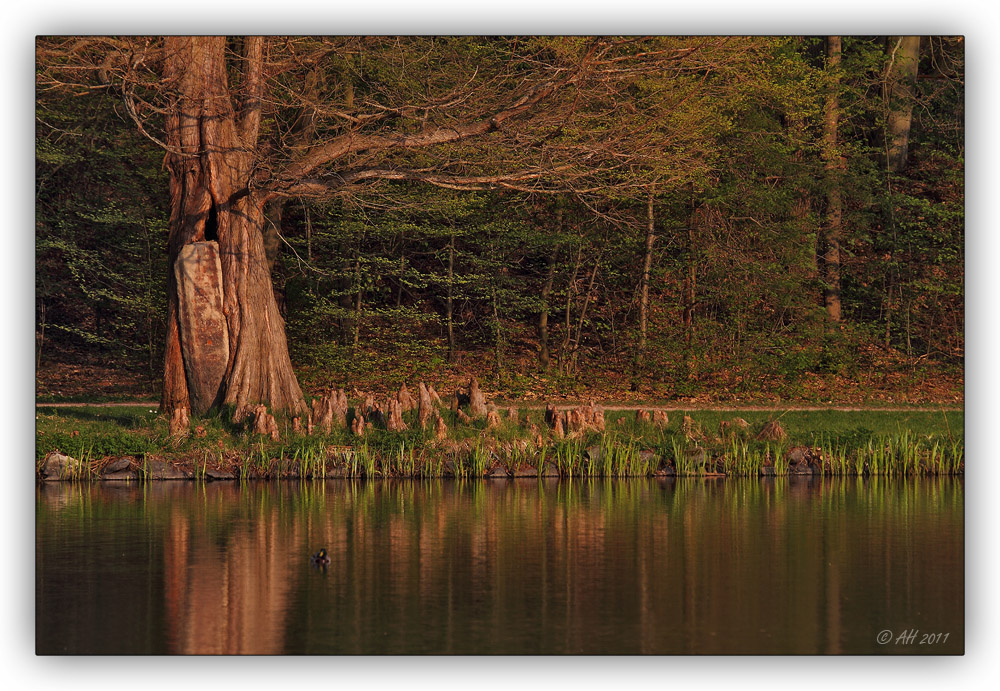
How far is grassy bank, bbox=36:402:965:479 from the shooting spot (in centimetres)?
1742

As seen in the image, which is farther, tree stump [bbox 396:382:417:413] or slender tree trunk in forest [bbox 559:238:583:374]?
slender tree trunk in forest [bbox 559:238:583:374]

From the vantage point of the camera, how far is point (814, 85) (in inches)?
1083

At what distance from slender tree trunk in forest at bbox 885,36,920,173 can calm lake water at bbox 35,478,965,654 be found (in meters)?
14.8

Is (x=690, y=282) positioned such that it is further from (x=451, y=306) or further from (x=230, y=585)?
(x=230, y=585)

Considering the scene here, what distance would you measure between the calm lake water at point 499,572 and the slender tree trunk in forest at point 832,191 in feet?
44.8

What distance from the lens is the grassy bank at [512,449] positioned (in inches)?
686

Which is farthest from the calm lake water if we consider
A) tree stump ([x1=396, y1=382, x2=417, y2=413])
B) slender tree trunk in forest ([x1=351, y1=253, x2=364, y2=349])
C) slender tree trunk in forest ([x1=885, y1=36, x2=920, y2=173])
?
slender tree trunk in forest ([x1=885, y1=36, x2=920, y2=173])

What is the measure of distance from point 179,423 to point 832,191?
16740 mm

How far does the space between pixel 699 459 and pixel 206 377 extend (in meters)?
7.60

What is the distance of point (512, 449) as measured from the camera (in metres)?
17.8

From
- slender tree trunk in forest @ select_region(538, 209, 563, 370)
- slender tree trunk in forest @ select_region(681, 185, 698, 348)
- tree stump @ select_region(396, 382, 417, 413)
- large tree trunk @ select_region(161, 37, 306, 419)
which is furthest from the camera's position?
slender tree trunk in forest @ select_region(538, 209, 563, 370)

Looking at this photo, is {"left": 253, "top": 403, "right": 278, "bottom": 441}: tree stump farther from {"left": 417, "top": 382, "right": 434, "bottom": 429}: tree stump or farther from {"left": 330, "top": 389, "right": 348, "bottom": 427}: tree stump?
{"left": 417, "top": 382, "right": 434, "bottom": 429}: tree stump

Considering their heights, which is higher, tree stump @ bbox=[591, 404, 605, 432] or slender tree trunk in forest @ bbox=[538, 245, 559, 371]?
slender tree trunk in forest @ bbox=[538, 245, 559, 371]

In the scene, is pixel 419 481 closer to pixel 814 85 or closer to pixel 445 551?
pixel 445 551
